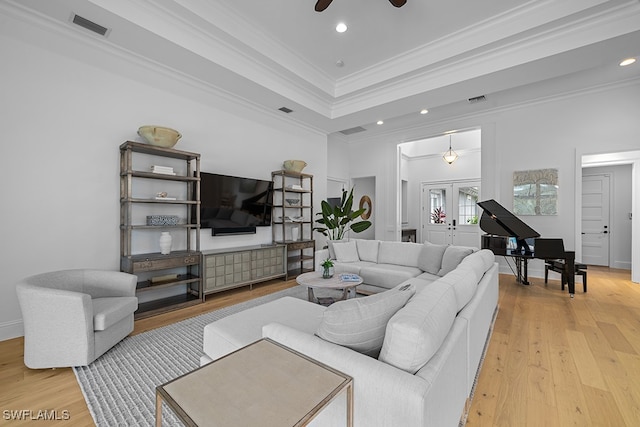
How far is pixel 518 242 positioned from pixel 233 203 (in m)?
4.84

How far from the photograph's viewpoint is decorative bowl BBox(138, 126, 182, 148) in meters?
3.28

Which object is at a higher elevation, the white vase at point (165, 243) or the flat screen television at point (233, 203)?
the flat screen television at point (233, 203)

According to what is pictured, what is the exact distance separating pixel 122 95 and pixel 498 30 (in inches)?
185

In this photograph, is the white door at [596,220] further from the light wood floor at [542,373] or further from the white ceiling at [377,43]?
the light wood floor at [542,373]

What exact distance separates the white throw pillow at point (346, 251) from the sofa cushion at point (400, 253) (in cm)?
42

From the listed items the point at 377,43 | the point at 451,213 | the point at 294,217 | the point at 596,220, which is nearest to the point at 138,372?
Answer: the point at 294,217

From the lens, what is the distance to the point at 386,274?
385 centimetres

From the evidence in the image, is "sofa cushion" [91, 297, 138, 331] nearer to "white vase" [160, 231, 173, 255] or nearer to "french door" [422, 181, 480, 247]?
"white vase" [160, 231, 173, 255]

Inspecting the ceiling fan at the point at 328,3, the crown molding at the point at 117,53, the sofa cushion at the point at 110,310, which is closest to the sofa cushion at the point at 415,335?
the sofa cushion at the point at 110,310

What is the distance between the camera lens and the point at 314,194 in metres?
6.20

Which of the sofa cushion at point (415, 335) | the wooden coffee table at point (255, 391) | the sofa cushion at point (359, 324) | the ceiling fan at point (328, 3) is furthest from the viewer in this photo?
the ceiling fan at point (328, 3)

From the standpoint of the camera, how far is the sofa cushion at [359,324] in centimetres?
133

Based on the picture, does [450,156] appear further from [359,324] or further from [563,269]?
[359,324]

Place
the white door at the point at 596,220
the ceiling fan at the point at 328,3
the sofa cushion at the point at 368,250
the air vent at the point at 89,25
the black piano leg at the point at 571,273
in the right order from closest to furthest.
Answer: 1. the ceiling fan at the point at 328,3
2. the air vent at the point at 89,25
3. the black piano leg at the point at 571,273
4. the sofa cushion at the point at 368,250
5. the white door at the point at 596,220
